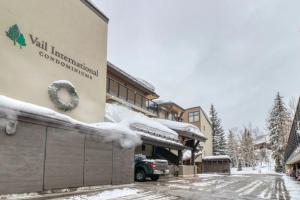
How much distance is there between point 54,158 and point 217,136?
56414 millimetres

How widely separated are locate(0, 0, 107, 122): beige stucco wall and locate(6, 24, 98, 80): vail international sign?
100mm

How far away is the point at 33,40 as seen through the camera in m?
10.7

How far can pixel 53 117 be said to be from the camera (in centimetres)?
968

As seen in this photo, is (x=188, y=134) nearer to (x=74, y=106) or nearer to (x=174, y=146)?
(x=174, y=146)

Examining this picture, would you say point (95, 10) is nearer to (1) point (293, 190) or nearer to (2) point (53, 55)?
(2) point (53, 55)

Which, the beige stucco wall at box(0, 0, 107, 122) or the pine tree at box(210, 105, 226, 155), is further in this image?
the pine tree at box(210, 105, 226, 155)

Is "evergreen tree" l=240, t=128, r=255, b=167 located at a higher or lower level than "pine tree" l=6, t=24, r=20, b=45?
lower

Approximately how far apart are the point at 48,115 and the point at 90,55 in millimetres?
5029

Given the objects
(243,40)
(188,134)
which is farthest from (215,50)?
(188,134)

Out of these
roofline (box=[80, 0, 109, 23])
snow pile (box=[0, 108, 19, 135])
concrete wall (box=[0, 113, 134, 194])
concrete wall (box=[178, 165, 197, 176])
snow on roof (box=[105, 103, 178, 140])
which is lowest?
concrete wall (box=[178, 165, 197, 176])

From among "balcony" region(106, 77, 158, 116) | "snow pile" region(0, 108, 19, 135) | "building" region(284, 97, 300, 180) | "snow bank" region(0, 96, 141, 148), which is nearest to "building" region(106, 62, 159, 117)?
"balcony" region(106, 77, 158, 116)

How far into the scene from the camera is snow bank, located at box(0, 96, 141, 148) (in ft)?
26.8

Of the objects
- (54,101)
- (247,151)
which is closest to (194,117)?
(247,151)

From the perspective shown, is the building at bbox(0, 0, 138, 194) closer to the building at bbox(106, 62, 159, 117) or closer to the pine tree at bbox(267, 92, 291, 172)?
the building at bbox(106, 62, 159, 117)
